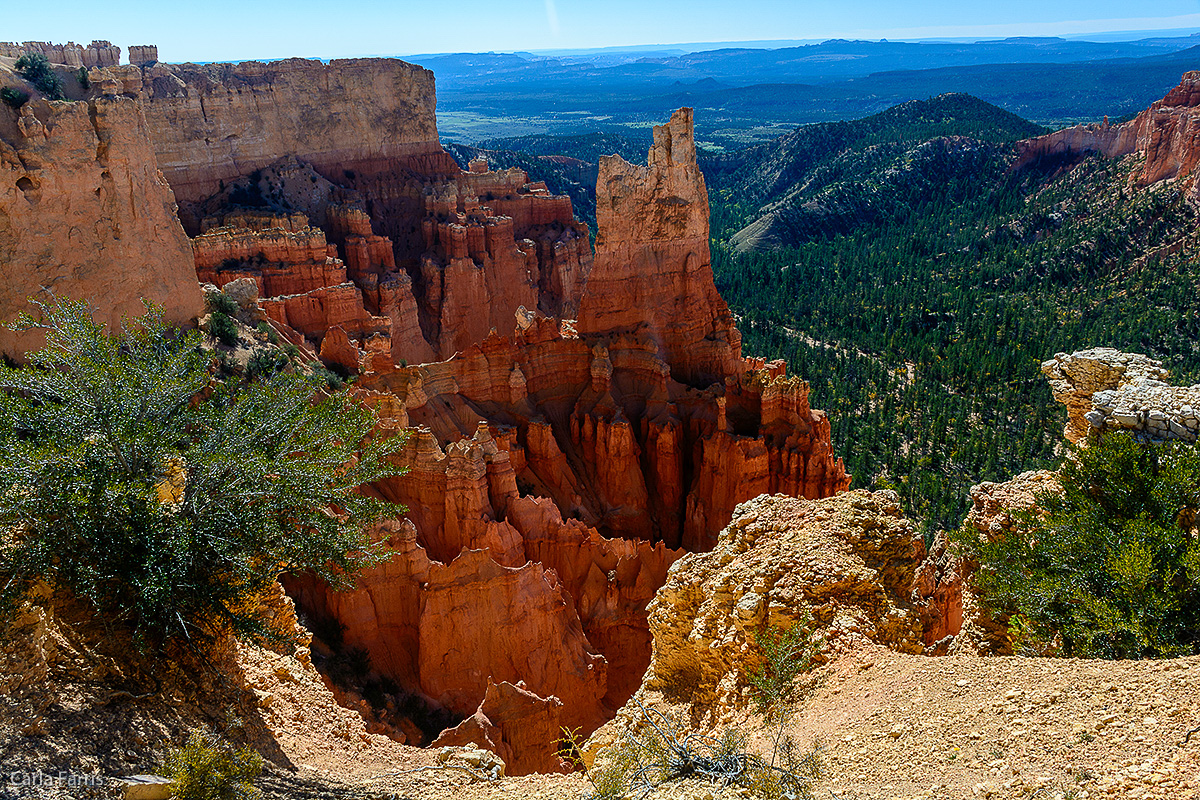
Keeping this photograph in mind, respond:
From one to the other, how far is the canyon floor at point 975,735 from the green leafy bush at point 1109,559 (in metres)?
1.67

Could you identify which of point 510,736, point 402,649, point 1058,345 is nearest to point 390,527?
point 402,649

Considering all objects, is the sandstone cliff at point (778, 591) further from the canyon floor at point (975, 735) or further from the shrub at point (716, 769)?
the shrub at point (716, 769)

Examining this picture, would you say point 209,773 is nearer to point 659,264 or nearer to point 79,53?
point 659,264

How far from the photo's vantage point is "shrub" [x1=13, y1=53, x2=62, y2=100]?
72.1ft

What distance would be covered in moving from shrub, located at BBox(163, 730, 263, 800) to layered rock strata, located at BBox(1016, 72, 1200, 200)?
9497 cm

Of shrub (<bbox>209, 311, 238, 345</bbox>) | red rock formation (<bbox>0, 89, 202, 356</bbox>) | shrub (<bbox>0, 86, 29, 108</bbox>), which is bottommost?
shrub (<bbox>209, 311, 238, 345</bbox>)

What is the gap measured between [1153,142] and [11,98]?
4161 inches

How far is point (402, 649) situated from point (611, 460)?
9786 mm

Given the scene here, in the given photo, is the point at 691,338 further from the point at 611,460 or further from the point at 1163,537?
the point at 1163,537

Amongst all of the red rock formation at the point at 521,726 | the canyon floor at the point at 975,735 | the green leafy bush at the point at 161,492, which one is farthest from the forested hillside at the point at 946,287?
the green leafy bush at the point at 161,492

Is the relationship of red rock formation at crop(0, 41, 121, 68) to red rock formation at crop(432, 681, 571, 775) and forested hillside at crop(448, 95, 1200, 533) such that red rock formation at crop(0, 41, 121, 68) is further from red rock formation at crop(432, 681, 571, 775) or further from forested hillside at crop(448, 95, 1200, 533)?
forested hillside at crop(448, 95, 1200, 533)

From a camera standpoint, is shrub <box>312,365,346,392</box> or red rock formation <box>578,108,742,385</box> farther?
red rock formation <box>578,108,742,385</box>

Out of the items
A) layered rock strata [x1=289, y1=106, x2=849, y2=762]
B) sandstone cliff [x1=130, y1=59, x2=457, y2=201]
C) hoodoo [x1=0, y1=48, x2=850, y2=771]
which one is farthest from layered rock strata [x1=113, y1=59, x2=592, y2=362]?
layered rock strata [x1=289, y1=106, x2=849, y2=762]

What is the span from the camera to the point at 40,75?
890 inches
